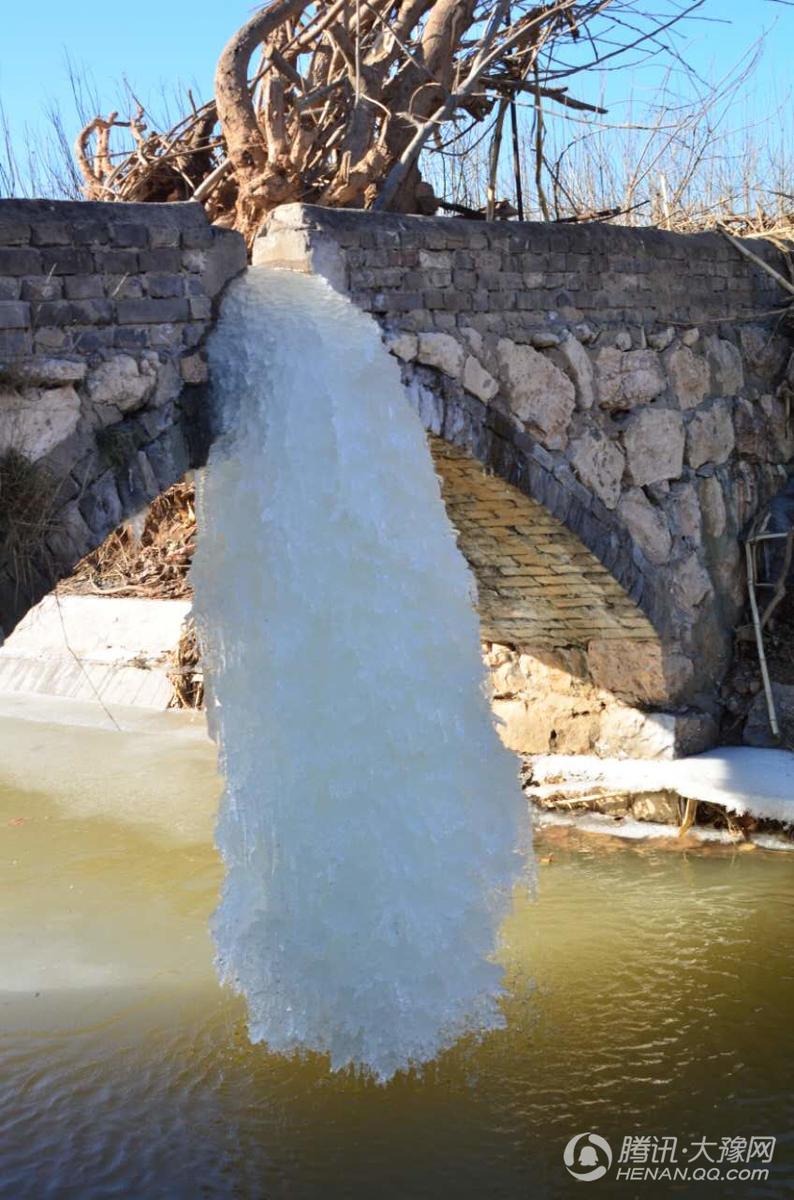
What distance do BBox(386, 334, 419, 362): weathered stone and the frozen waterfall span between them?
0.61 ft

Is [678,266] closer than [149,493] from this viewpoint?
No

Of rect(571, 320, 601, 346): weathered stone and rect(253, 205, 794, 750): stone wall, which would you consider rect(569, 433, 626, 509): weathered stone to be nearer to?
rect(253, 205, 794, 750): stone wall

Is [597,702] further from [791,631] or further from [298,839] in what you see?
[298,839]

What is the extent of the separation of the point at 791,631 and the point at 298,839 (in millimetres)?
3501

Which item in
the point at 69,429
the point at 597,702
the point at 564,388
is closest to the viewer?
the point at 69,429

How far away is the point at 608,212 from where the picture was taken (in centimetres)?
687

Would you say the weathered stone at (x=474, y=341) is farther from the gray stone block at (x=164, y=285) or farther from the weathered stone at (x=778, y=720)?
the weathered stone at (x=778, y=720)

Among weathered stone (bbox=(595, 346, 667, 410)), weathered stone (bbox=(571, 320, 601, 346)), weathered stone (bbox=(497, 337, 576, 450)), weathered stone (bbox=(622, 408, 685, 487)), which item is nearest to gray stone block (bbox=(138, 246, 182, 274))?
weathered stone (bbox=(497, 337, 576, 450))

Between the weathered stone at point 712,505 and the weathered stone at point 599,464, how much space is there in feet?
2.18

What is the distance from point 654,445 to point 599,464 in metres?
0.41

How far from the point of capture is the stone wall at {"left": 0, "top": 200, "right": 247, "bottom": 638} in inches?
149

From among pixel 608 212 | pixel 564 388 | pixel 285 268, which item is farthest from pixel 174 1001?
pixel 608 212

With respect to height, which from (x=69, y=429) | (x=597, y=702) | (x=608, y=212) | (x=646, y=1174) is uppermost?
(x=608, y=212)

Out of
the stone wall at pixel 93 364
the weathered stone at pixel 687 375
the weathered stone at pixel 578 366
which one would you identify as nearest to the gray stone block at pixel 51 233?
the stone wall at pixel 93 364
